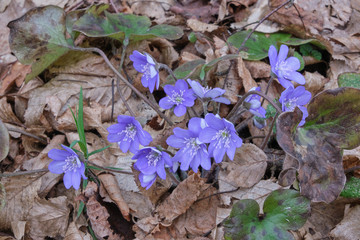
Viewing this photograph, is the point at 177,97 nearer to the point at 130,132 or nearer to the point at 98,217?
the point at 130,132

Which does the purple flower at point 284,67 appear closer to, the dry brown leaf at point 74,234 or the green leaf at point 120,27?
the green leaf at point 120,27

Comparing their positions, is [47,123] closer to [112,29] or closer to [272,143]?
[112,29]

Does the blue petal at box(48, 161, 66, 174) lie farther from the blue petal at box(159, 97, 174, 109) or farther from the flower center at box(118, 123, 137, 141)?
the blue petal at box(159, 97, 174, 109)

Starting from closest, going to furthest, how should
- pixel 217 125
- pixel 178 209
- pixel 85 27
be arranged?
pixel 217 125
pixel 178 209
pixel 85 27

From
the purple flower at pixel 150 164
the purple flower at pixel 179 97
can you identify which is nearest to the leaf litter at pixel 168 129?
the purple flower at pixel 179 97

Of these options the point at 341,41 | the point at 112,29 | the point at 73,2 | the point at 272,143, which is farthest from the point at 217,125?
the point at 73,2
